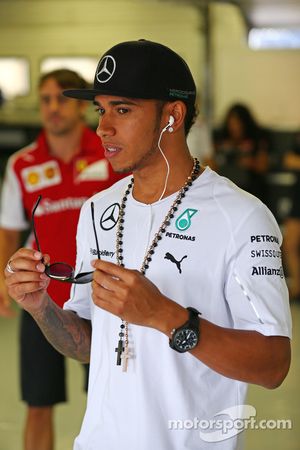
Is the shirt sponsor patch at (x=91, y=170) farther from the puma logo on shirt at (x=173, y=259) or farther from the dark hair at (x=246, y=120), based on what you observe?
the dark hair at (x=246, y=120)

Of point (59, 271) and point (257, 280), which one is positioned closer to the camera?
point (257, 280)

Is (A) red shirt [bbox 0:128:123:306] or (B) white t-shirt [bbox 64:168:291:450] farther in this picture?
(A) red shirt [bbox 0:128:123:306]

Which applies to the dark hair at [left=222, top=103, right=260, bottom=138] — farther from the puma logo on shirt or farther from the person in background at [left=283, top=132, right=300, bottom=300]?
the puma logo on shirt

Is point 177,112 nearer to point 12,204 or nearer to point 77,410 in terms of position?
point 12,204

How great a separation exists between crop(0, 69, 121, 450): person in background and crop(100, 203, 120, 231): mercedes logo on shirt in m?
1.09

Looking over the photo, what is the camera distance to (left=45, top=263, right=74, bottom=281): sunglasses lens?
175 centimetres

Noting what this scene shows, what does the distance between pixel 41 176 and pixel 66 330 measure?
4.60 feet

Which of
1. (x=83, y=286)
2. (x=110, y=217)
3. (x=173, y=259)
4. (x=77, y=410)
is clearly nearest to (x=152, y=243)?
(x=173, y=259)

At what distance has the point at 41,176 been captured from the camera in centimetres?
325

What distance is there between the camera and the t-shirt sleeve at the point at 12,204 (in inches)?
130

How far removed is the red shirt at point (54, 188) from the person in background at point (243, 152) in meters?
4.26

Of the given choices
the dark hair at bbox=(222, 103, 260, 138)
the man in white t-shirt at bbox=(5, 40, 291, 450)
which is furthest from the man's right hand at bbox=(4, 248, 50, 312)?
the dark hair at bbox=(222, 103, 260, 138)

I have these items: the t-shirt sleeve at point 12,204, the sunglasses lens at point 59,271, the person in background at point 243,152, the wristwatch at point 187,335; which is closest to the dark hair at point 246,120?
the person in background at point 243,152

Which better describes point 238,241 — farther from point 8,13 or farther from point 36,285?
point 8,13
